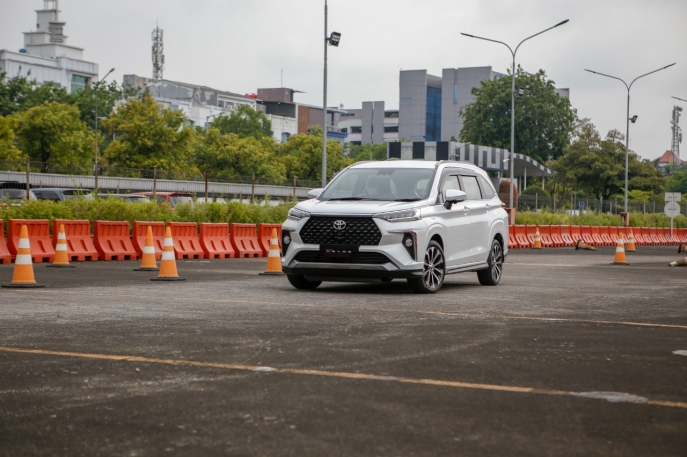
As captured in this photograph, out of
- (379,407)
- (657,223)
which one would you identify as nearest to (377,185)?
(379,407)

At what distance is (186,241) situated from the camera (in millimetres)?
24328

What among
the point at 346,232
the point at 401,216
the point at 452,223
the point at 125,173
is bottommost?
the point at 346,232

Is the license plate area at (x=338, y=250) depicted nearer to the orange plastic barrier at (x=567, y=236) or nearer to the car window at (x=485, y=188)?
the car window at (x=485, y=188)

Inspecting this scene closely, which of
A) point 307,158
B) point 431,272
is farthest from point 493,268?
point 307,158

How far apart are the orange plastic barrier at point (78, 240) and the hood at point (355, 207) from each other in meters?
8.85

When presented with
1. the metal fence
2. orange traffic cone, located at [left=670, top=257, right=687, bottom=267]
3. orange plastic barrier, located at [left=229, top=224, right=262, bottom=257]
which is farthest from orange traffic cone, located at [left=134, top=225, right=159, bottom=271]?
the metal fence

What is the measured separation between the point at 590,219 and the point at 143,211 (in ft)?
126

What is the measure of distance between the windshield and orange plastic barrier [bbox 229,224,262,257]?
11.3 meters

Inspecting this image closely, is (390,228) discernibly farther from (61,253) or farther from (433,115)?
(433,115)

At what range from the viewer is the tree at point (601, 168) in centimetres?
8844

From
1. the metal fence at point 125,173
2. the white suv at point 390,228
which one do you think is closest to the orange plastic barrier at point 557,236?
the metal fence at point 125,173

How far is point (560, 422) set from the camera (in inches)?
214

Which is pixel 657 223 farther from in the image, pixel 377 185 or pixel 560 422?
pixel 560 422

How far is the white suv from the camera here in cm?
1363
